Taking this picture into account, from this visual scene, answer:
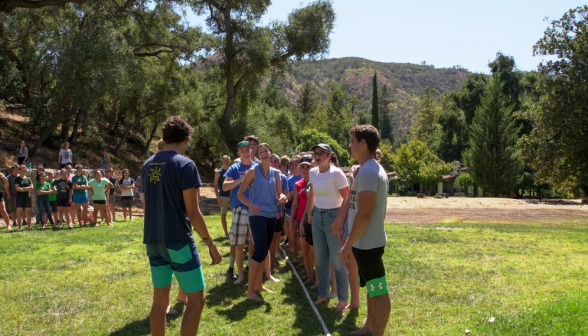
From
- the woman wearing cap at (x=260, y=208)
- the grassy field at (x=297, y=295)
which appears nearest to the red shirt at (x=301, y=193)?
the woman wearing cap at (x=260, y=208)

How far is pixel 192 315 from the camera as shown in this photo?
3.50 m

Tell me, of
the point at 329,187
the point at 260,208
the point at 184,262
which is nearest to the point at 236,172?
the point at 260,208

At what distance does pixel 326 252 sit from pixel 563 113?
14.4m

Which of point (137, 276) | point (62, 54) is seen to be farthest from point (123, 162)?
point (137, 276)

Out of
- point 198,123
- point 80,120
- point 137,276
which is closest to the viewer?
point 137,276

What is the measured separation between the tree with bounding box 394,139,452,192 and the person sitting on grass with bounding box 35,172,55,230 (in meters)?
46.4

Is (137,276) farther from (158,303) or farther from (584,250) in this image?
(584,250)

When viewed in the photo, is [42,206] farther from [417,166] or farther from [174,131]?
[417,166]

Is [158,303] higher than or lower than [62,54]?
lower

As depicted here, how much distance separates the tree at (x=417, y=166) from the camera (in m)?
53.6

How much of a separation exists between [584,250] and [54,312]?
10.2m

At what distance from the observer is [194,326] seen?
138 inches

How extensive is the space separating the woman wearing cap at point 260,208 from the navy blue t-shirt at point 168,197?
203 centimetres

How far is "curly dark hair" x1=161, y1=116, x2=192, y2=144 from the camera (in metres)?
3.67
